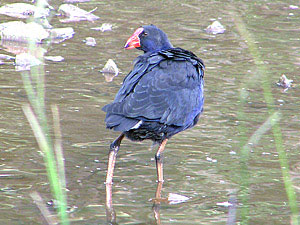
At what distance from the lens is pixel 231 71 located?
290 inches

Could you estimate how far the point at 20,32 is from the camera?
7.96 m

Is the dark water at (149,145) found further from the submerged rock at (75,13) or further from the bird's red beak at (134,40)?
the bird's red beak at (134,40)

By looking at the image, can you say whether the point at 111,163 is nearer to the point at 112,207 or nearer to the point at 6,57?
the point at 112,207

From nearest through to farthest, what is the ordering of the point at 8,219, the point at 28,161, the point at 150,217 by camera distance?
1. the point at 8,219
2. the point at 150,217
3. the point at 28,161

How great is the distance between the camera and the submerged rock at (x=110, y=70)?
6898mm

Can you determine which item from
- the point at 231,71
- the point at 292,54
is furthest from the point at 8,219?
the point at 292,54

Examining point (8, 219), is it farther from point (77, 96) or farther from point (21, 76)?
point (21, 76)

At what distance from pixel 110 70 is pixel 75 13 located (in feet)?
9.34

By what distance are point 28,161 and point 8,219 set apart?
1043mm

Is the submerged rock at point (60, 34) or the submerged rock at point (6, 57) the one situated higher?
the submerged rock at point (6, 57)

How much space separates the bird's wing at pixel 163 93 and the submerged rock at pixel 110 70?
2.39 metres

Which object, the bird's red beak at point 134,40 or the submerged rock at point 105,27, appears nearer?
the bird's red beak at point 134,40

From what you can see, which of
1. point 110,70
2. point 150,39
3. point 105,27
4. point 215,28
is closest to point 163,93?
point 150,39

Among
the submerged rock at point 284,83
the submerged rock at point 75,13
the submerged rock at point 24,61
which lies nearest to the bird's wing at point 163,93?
the submerged rock at point 284,83
